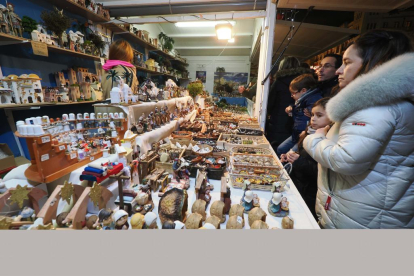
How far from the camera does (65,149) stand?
1.08 metres

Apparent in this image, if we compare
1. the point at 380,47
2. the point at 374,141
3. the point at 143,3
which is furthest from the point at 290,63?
the point at 143,3

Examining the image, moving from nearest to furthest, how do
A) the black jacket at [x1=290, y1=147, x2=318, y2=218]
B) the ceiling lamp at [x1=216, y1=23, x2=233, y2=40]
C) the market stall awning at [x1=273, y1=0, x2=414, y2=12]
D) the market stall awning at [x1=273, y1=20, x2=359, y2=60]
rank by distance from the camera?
the black jacket at [x1=290, y1=147, x2=318, y2=218] → the market stall awning at [x1=273, y1=0, x2=414, y2=12] → the market stall awning at [x1=273, y1=20, x2=359, y2=60] → the ceiling lamp at [x1=216, y1=23, x2=233, y2=40]

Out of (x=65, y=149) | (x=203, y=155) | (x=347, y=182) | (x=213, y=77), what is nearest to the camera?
(x=347, y=182)

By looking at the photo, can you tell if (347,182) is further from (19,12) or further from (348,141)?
(19,12)

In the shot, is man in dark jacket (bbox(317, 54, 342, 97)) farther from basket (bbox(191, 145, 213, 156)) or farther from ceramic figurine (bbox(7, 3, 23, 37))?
ceramic figurine (bbox(7, 3, 23, 37))

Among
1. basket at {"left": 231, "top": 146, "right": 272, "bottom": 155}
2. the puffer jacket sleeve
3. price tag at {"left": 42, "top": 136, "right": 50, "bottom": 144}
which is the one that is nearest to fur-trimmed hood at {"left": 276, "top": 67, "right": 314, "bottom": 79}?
basket at {"left": 231, "top": 146, "right": 272, "bottom": 155}

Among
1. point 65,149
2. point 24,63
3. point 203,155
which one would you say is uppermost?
point 24,63

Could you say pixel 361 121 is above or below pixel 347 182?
above

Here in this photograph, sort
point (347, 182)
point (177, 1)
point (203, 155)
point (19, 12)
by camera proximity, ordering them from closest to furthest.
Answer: point (347, 182) < point (203, 155) < point (19, 12) < point (177, 1)

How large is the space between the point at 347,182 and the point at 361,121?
13.9 inches

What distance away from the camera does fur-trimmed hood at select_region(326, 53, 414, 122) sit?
2.46 ft

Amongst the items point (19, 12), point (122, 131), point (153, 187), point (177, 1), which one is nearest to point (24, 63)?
point (19, 12)

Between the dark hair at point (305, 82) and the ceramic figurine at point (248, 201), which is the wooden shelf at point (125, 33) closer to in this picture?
the dark hair at point (305, 82)

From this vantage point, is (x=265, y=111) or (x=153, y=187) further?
(x=265, y=111)
